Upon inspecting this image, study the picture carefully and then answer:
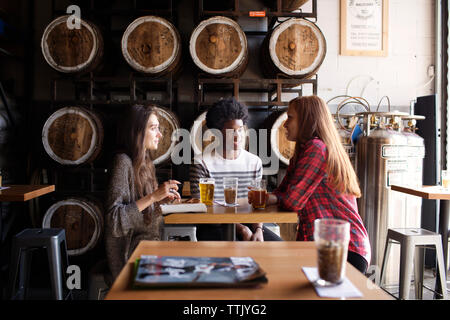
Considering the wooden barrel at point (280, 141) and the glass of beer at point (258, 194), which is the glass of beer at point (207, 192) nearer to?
the glass of beer at point (258, 194)

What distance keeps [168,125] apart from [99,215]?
3.35 feet

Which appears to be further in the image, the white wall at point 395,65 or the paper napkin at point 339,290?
the white wall at point 395,65

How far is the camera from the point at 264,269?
0.96m

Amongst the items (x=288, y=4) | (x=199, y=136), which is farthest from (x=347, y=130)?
(x=199, y=136)

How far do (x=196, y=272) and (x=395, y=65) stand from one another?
4.15m

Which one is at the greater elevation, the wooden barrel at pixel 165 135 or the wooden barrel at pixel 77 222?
the wooden barrel at pixel 165 135

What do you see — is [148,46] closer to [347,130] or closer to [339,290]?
[347,130]

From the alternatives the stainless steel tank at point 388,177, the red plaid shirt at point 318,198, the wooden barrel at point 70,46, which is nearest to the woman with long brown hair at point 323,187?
the red plaid shirt at point 318,198

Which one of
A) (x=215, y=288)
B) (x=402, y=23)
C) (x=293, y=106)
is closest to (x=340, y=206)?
(x=293, y=106)

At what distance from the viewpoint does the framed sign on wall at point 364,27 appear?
409cm

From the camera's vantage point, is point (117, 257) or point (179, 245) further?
point (117, 257)

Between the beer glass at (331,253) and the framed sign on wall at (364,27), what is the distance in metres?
3.68
